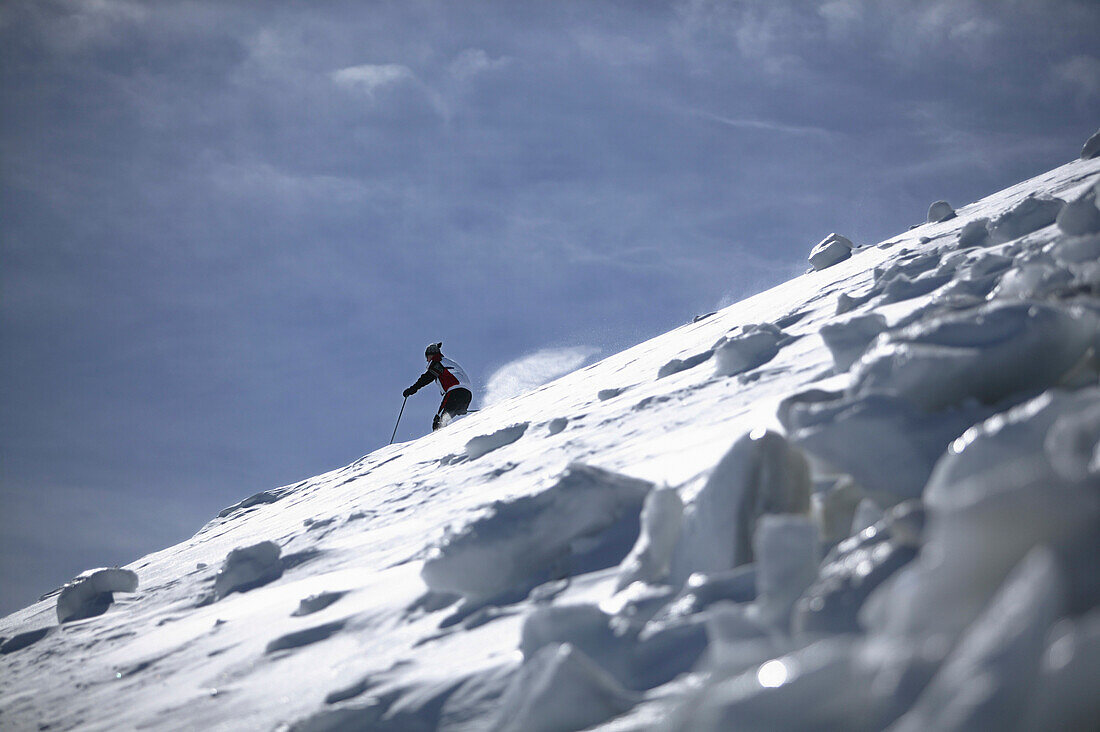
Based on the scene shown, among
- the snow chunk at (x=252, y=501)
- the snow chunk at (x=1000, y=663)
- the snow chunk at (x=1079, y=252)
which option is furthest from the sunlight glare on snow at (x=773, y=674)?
the snow chunk at (x=252, y=501)

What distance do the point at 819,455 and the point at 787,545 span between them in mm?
313

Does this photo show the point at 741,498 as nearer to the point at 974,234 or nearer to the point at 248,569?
the point at 248,569

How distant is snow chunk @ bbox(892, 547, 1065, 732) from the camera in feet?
2.75

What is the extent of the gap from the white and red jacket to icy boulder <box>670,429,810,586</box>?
8.19m

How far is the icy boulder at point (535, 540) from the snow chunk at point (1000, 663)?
1219 mm

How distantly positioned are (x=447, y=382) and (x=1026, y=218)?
7.04m

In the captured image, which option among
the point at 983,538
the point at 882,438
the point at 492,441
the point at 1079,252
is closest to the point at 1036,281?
the point at 1079,252

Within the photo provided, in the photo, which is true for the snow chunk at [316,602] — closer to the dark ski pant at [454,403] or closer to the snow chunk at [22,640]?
the snow chunk at [22,640]

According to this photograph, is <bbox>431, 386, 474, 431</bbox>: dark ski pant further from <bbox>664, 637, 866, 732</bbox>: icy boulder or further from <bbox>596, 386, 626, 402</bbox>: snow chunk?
<bbox>664, 637, 866, 732</bbox>: icy boulder

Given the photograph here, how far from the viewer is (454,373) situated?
32.8ft

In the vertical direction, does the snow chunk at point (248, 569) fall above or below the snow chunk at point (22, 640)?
below

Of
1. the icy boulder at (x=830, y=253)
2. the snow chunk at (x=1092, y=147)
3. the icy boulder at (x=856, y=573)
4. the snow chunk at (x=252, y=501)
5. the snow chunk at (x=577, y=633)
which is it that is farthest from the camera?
the icy boulder at (x=830, y=253)

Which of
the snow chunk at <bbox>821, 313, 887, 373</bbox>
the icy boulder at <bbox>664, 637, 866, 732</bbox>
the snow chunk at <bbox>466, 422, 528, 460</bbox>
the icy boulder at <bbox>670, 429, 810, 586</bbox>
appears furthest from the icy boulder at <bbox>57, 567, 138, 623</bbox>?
the icy boulder at <bbox>664, 637, 866, 732</bbox>

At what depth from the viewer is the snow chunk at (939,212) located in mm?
7211
